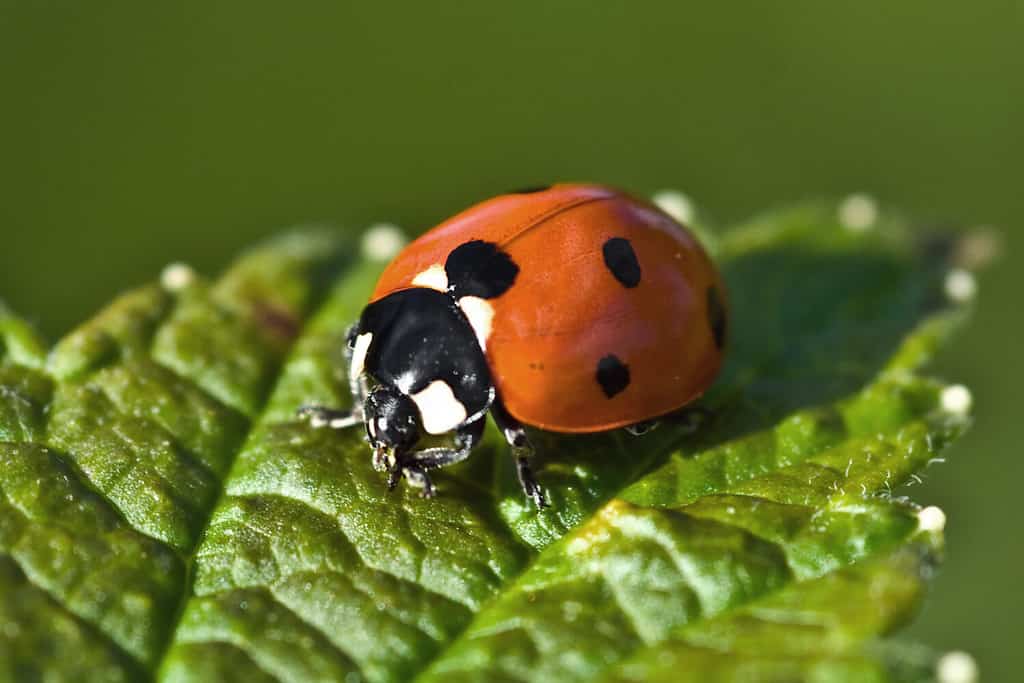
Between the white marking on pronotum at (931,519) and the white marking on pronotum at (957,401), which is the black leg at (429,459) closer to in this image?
the white marking on pronotum at (931,519)

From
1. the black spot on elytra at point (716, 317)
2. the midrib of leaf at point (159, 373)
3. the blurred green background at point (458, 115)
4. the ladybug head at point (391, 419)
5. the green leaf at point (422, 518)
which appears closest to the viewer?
the green leaf at point (422, 518)

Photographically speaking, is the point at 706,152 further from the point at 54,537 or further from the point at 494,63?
the point at 54,537

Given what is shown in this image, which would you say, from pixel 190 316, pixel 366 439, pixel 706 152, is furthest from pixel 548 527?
pixel 706 152

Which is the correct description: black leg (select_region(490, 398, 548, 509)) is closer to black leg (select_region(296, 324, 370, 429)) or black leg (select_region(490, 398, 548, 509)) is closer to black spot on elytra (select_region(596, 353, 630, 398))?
black spot on elytra (select_region(596, 353, 630, 398))

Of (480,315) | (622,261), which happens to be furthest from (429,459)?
(622,261)

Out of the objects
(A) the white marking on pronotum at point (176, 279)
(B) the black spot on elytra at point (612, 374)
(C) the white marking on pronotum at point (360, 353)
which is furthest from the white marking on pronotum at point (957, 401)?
(A) the white marking on pronotum at point (176, 279)

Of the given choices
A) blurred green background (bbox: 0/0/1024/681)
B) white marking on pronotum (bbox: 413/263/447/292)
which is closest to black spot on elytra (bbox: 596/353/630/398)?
white marking on pronotum (bbox: 413/263/447/292)
